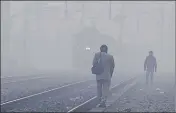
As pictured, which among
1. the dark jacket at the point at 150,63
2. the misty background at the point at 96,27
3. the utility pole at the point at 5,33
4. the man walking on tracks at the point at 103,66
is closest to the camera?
the man walking on tracks at the point at 103,66

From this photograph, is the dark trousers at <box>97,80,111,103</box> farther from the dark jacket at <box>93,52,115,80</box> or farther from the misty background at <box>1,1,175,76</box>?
the misty background at <box>1,1,175,76</box>

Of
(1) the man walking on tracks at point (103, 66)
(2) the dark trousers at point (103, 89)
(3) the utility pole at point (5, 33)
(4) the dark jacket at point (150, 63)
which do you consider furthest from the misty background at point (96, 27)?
(1) the man walking on tracks at point (103, 66)

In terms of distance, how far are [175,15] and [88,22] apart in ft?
57.7

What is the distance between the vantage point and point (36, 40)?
78.1 metres

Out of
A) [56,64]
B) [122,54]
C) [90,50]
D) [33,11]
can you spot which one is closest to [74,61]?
[90,50]

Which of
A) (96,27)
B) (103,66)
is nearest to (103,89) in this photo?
(103,66)

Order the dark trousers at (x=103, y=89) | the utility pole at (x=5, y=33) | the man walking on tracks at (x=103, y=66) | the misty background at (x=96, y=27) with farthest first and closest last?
the misty background at (x=96, y=27) → the utility pole at (x=5, y=33) → the dark trousers at (x=103, y=89) → the man walking on tracks at (x=103, y=66)

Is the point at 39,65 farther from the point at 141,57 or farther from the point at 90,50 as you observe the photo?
the point at 90,50

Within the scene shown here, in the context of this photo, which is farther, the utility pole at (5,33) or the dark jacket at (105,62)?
the utility pole at (5,33)

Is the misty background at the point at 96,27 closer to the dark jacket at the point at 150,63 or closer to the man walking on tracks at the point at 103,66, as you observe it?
the dark jacket at the point at 150,63

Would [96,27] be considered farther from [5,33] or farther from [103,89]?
[103,89]

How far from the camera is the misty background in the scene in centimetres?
6606

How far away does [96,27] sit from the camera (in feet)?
238

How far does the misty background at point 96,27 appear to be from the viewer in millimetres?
66062
